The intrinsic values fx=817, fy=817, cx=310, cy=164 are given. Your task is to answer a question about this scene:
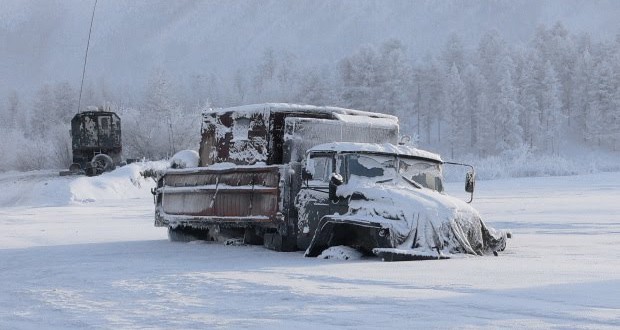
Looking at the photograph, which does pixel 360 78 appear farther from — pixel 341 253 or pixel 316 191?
pixel 341 253

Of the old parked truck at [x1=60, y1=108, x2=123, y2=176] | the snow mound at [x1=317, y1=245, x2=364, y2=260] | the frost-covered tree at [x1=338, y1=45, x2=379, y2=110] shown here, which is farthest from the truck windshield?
Answer: the frost-covered tree at [x1=338, y1=45, x2=379, y2=110]

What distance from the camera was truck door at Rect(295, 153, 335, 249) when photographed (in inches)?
471

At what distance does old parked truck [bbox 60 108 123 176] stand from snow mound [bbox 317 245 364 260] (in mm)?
34064

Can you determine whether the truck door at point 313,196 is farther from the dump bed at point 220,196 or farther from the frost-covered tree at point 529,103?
the frost-covered tree at point 529,103

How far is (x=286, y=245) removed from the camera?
487 inches

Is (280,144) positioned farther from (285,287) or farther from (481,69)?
(481,69)

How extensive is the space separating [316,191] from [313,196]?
9cm

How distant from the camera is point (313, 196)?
11992 mm

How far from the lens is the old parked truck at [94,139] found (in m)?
44.2

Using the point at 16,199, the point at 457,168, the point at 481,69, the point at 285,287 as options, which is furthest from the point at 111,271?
the point at 481,69

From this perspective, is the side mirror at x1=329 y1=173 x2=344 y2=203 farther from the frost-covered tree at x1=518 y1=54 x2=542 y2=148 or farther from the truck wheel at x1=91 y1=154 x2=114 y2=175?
the frost-covered tree at x1=518 y1=54 x2=542 y2=148

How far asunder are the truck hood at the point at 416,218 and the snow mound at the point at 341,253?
1.73ft

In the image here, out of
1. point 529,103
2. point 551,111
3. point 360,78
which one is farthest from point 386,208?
point 529,103

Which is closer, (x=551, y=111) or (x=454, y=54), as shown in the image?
(x=551, y=111)
